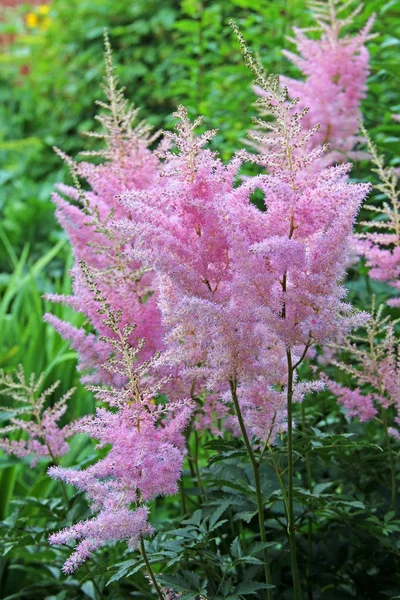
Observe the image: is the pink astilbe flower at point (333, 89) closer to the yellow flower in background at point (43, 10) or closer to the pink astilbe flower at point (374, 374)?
the pink astilbe flower at point (374, 374)

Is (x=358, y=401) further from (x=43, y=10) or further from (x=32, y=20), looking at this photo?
(x=43, y=10)

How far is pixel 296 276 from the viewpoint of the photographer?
5.59 ft

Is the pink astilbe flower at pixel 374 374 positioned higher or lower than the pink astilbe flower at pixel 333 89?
lower

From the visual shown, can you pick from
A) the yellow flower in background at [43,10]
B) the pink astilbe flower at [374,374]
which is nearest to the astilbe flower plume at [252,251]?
the pink astilbe flower at [374,374]

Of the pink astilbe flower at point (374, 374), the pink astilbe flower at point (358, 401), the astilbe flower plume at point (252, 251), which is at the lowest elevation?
the pink astilbe flower at point (358, 401)

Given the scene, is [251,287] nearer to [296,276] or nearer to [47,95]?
[296,276]

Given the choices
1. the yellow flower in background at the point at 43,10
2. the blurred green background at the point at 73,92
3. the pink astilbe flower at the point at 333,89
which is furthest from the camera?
the yellow flower in background at the point at 43,10

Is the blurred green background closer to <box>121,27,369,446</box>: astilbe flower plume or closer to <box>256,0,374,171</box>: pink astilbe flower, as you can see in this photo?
<box>256,0,374,171</box>: pink astilbe flower

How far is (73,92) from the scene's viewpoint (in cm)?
845

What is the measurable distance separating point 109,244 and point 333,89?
3.78 feet

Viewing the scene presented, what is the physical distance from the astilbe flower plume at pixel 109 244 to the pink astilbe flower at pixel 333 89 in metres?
0.76

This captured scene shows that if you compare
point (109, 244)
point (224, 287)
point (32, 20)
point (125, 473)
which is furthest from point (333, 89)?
point (32, 20)

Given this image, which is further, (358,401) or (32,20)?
(32,20)

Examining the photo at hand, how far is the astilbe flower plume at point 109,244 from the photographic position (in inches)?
85.0
